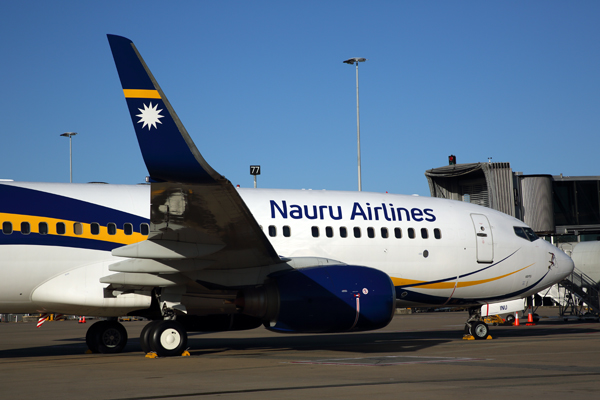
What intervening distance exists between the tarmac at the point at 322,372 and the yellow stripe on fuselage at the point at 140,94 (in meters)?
4.54

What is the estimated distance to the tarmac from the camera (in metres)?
8.04

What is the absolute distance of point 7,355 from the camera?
15.3 meters

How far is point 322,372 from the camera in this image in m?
10.2

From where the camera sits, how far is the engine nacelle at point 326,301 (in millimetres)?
12672

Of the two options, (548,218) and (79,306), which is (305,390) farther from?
(548,218)

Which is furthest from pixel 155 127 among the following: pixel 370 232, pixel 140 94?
pixel 370 232

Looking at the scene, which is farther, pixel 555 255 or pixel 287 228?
pixel 555 255

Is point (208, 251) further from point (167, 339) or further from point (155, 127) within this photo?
point (155, 127)

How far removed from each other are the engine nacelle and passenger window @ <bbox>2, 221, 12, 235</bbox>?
17.2 ft

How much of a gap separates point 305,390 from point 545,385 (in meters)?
3.21

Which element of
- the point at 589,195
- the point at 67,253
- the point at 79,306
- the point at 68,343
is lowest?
the point at 68,343

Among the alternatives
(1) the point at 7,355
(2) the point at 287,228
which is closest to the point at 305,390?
(2) the point at 287,228

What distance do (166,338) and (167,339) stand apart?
3 cm

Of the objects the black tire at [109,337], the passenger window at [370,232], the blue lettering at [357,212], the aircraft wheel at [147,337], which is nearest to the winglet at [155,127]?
the aircraft wheel at [147,337]
